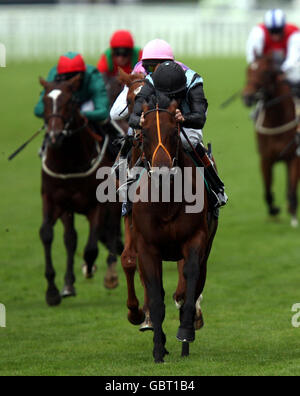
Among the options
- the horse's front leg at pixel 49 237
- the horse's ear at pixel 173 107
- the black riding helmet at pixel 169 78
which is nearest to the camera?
the horse's ear at pixel 173 107

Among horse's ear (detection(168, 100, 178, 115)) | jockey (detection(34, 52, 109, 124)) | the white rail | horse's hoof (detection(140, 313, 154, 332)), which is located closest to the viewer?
horse's ear (detection(168, 100, 178, 115))

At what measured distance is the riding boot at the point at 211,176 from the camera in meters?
7.32

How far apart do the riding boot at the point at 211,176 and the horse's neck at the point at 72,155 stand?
2.39m

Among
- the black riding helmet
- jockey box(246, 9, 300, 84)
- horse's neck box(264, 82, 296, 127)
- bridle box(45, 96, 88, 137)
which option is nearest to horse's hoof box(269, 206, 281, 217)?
horse's neck box(264, 82, 296, 127)

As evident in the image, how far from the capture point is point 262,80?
47.0ft

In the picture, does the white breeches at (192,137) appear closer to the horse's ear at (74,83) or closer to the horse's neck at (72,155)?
the horse's ear at (74,83)

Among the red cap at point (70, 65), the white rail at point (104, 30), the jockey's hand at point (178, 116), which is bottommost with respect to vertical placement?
the white rail at point (104, 30)

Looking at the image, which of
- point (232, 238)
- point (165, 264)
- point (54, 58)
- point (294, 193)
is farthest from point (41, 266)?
point (54, 58)

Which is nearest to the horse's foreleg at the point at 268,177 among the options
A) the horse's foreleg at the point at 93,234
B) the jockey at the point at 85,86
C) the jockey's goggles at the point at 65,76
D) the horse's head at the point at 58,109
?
the jockey at the point at 85,86

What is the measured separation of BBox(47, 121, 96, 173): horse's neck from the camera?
9656mm

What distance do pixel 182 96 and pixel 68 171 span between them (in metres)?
2.77

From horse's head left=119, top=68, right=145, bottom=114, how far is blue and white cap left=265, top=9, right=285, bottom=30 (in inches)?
283

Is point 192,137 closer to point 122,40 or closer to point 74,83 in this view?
point 74,83

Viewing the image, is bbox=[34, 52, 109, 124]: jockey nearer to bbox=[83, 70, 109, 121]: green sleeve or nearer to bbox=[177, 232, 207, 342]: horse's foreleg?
bbox=[83, 70, 109, 121]: green sleeve
